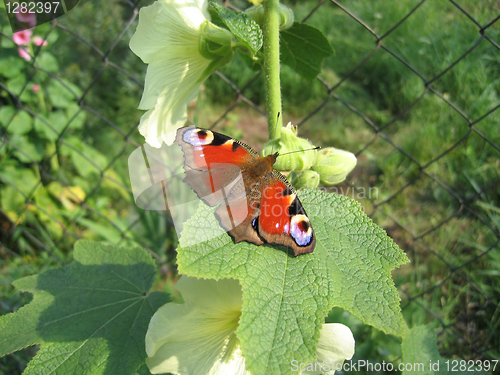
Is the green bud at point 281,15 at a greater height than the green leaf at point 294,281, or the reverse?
the green bud at point 281,15

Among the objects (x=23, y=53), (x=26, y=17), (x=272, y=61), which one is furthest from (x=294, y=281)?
(x=23, y=53)

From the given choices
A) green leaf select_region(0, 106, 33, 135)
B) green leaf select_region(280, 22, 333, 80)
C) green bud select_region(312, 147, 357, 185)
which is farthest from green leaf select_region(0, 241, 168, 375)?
green leaf select_region(0, 106, 33, 135)

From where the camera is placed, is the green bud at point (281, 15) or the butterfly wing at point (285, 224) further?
the green bud at point (281, 15)

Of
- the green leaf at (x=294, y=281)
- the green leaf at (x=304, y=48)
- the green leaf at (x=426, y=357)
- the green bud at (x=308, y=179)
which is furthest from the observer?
the green leaf at (x=426, y=357)

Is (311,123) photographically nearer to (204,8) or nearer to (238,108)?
(238,108)

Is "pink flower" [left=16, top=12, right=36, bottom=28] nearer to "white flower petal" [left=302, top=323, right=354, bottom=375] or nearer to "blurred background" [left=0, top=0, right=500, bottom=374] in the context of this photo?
"blurred background" [left=0, top=0, right=500, bottom=374]

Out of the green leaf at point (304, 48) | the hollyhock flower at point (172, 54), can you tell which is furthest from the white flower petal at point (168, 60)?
the green leaf at point (304, 48)

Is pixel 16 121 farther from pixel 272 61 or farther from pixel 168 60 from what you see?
pixel 272 61

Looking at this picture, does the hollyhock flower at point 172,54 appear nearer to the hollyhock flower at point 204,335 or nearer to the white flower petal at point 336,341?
the hollyhock flower at point 204,335
